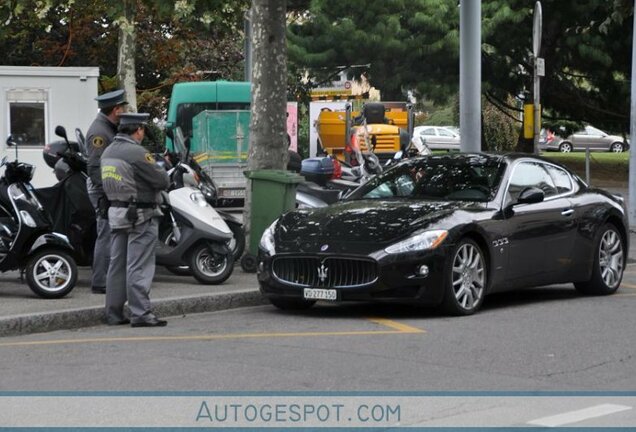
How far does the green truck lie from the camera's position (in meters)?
26.5

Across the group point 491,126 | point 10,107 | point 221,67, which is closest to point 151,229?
point 10,107

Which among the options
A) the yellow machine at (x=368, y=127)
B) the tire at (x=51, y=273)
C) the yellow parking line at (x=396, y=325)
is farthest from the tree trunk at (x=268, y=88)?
the yellow machine at (x=368, y=127)

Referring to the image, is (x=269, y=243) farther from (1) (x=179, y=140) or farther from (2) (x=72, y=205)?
(1) (x=179, y=140)

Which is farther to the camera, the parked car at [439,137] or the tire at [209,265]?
the parked car at [439,137]

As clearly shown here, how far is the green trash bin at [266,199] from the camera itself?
13.5 m

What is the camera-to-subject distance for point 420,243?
10.6 meters

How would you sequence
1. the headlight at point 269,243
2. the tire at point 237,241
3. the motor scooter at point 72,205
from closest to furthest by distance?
the headlight at point 269,243 < the motor scooter at point 72,205 < the tire at point 237,241

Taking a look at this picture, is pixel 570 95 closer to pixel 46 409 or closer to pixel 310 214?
pixel 310 214

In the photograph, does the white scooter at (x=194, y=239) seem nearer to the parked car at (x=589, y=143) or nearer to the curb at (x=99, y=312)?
the curb at (x=99, y=312)

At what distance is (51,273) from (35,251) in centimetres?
25

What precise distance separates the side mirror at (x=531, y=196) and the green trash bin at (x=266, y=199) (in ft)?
9.00

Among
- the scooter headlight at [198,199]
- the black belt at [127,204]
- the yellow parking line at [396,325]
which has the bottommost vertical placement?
the yellow parking line at [396,325]

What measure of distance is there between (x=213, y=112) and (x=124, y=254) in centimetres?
1650

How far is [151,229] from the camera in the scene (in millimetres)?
10617
